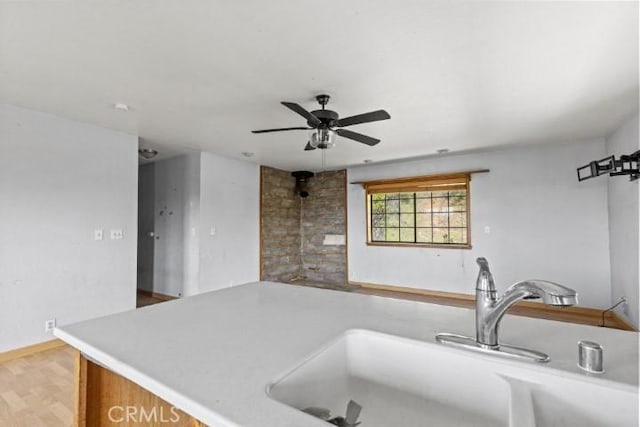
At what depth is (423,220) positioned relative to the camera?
5602mm

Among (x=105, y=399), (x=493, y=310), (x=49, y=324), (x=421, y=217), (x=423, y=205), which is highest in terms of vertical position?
(x=423, y=205)

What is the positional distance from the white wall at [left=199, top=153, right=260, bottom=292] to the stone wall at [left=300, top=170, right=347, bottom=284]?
1.36m

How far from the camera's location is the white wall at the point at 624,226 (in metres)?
3.21

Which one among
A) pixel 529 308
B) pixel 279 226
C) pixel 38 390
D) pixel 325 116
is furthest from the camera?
pixel 279 226

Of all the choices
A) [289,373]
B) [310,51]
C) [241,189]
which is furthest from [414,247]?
[289,373]

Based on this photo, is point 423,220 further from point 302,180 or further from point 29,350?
point 29,350

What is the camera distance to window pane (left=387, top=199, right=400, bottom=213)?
231 inches

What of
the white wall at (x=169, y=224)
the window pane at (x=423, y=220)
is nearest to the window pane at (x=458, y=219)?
the window pane at (x=423, y=220)

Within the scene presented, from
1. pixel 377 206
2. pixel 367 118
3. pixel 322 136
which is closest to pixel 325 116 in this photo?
pixel 322 136

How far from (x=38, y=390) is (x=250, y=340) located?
8.32 ft

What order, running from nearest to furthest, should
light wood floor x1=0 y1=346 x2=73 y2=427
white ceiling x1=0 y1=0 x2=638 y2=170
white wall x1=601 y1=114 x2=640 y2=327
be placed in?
white ceiling x1=0 y1=0 x2=638 y2=170, light wood floor x1=0 y1=346 x2=73 y2=427, white wall x1=601 y1=114 x2=640 y2=327

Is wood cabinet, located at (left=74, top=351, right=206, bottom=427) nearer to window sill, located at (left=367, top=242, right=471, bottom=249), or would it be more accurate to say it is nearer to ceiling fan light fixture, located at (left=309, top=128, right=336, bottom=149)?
ceiling fan light fixture, located at (left=309, top=128, right=336, bottom=149)

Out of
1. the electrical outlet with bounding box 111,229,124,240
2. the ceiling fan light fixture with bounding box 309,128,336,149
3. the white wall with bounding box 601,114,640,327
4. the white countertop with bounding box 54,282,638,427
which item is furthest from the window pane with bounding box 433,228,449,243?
the electrical outlet with bounding box 111,229,124,240

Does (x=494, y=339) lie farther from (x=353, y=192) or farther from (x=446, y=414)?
(x=353, y=192)
